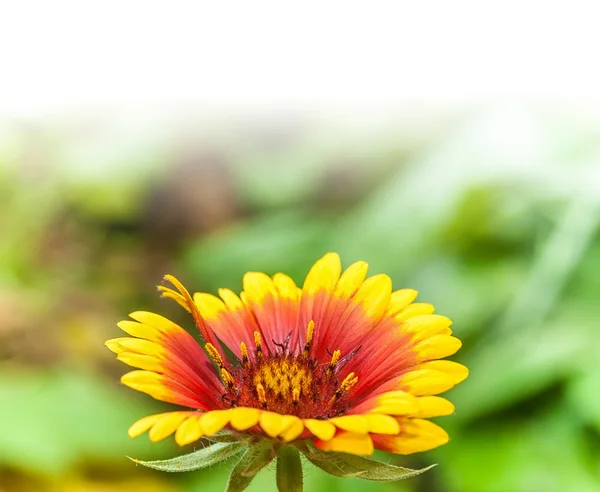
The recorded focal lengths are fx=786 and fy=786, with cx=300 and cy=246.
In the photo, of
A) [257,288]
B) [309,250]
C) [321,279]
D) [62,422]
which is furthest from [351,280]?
[309,250]

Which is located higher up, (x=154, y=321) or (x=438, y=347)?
(x=154, y=321)

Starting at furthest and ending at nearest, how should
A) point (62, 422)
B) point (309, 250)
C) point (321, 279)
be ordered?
point (309, 250) → point (62, 422) → point (321, 279)

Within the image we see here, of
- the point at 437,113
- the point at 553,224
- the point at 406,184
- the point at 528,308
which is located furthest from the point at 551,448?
the point at 437,113

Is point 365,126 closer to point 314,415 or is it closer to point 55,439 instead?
point 55,439

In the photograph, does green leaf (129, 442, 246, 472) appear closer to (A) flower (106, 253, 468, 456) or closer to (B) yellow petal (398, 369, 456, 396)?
(A) flower (106, 253, 468, 456)

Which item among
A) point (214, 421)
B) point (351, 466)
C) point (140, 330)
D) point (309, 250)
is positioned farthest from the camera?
point (309, 250)

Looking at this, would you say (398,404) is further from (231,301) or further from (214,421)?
(231,301)

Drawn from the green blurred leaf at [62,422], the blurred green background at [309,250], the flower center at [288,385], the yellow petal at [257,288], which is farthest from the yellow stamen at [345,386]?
the green blurred leaf at [62,422]

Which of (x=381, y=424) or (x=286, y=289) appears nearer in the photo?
(x=381, y=424)
